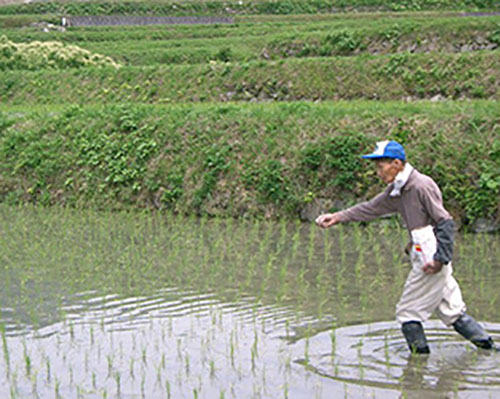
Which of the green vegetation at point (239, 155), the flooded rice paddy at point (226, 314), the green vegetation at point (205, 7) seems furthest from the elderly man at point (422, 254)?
the green vegetation at point (205, 7)

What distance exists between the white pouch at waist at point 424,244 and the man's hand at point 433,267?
30 mm

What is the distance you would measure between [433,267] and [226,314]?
2.00 m

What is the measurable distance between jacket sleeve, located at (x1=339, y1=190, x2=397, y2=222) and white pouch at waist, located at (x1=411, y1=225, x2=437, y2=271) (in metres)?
0.32

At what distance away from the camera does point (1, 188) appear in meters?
13.4

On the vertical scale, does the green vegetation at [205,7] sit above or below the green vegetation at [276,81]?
above

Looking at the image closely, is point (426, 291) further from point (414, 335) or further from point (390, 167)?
point (390, 167)

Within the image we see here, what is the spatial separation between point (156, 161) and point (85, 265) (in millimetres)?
3752

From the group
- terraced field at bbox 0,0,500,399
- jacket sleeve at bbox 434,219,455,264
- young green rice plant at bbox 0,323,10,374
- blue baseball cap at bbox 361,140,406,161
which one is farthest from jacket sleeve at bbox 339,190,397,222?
young green rice plant at bbox 0,323,10,374

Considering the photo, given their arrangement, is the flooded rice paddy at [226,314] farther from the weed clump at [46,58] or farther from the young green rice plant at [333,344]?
the weed clump at [46,58]

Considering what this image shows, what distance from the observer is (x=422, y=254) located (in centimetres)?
541

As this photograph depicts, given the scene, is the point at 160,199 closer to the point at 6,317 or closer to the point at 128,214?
the point at 128,214

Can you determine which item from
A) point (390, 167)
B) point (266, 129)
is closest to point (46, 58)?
point (266, 129)

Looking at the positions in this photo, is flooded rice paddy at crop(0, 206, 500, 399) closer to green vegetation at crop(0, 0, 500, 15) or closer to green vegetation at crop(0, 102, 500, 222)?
green vegetation at crop(0, 102, 500, 222)

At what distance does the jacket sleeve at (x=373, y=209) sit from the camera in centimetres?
571
